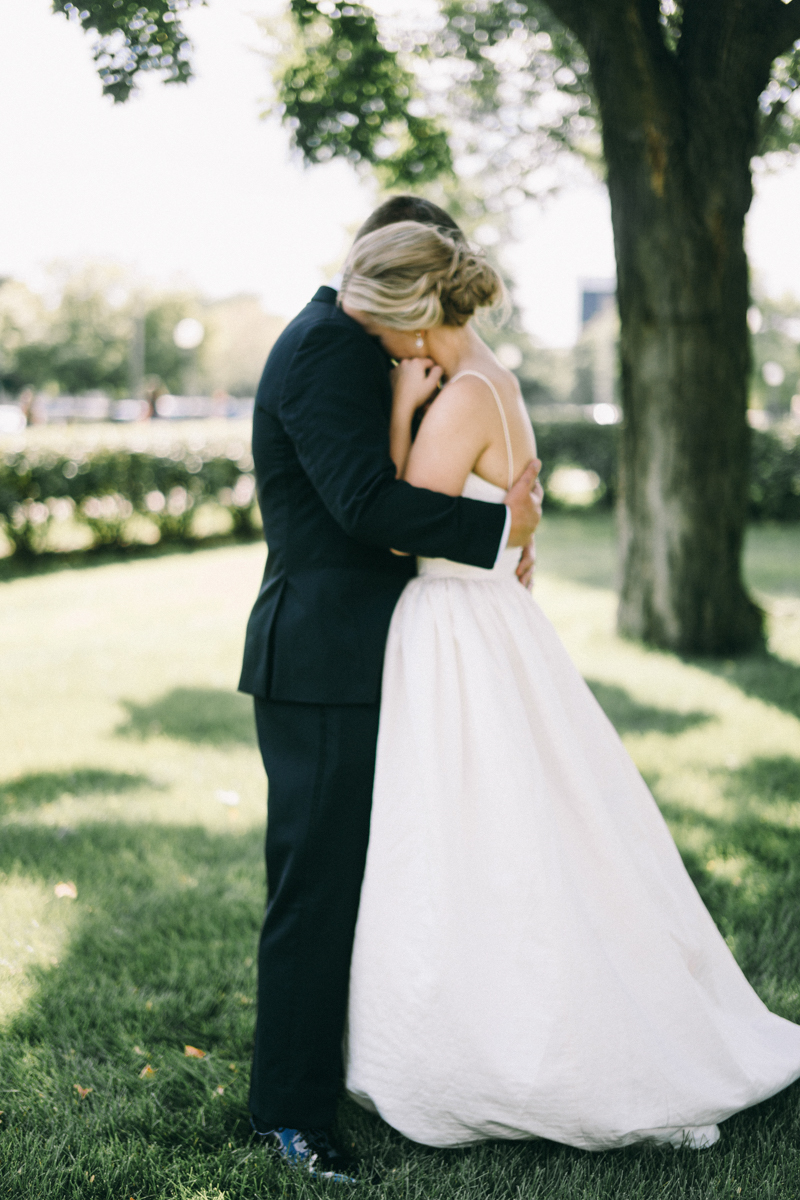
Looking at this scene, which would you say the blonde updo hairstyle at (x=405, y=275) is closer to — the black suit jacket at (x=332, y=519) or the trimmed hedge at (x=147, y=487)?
the black suit jacket at (x=332, y=519)

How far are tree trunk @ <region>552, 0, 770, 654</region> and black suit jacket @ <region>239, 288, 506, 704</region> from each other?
4217 millimetres

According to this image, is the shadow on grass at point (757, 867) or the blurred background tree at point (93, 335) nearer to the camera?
the shadow on grass at point (757, 867)

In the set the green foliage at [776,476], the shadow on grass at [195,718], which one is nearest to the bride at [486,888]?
the shadow on grass at [195,718]

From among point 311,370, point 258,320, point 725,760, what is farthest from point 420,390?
point 258,320

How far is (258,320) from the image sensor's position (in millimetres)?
79250

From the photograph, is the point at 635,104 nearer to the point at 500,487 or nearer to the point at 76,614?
the point at 500,487

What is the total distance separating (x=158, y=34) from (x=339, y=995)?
10.7 feet

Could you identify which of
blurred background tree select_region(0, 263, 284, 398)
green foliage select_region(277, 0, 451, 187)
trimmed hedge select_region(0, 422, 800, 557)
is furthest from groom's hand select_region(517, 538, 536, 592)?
blurred background tree select_region(0, 263, 284, 398)

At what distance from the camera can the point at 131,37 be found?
3.34m

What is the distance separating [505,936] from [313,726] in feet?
2.20

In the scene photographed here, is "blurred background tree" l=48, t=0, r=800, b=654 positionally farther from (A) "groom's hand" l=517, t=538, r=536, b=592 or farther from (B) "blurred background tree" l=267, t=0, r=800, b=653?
(A) "groom's hand" l=517, t=538, r=536, b=592

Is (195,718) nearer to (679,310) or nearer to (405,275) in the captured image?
(405,275)

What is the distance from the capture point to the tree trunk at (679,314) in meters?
5.58

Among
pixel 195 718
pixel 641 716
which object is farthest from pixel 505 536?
pixel 195 718
